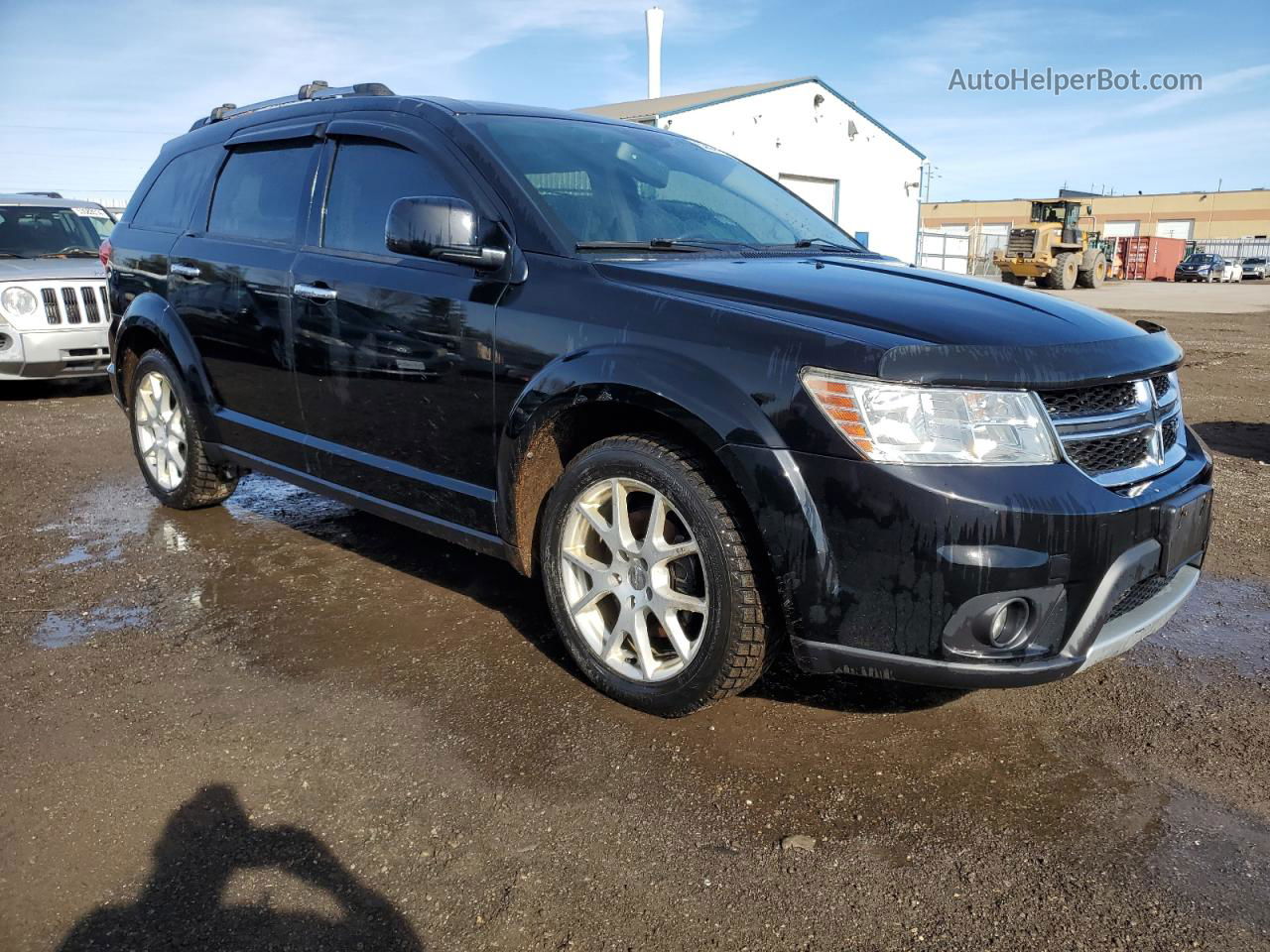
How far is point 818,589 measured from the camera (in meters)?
2.42

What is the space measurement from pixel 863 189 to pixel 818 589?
93.6ft

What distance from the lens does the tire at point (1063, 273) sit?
3331cm

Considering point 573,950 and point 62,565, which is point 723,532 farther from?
point 62,565

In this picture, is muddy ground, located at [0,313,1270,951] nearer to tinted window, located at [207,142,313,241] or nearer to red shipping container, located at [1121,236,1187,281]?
tinted window, located at [207,142,313,241]

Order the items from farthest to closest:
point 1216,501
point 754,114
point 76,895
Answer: point 754,114 → point 1216,501 → point 76,895

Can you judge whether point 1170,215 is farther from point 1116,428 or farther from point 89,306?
point 1116,428

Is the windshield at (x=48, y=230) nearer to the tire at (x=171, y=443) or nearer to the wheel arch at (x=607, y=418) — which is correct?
the tire at (x=171, y=443)

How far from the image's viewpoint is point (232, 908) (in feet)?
6.88

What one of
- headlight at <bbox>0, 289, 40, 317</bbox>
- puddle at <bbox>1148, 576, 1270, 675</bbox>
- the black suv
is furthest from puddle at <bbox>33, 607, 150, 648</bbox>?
headlight at <bbox>0, 289, 40, 317</bbox>

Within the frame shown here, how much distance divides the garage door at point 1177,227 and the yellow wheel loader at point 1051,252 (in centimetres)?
5089

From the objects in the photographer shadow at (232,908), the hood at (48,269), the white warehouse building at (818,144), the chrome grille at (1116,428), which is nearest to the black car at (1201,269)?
the white warehouse building at (818,144)

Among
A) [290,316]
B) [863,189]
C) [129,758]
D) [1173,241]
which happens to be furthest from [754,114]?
[1173,241]

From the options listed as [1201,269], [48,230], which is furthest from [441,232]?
[1201,269]

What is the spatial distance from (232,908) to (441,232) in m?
1.91
